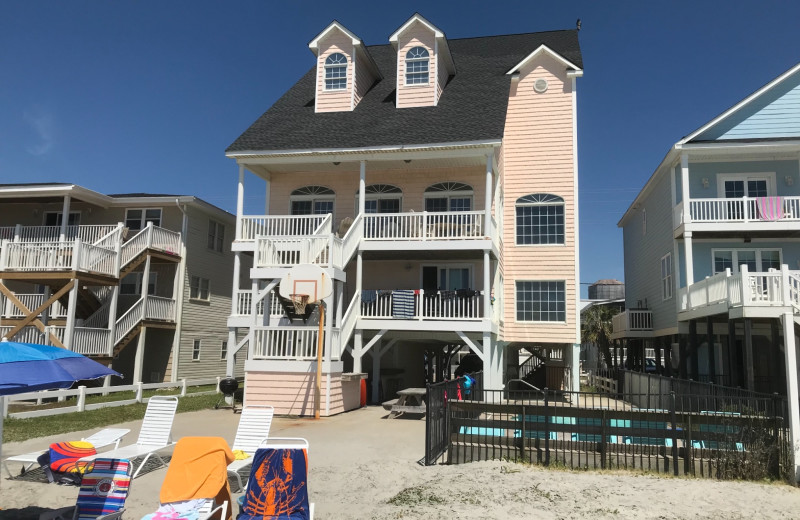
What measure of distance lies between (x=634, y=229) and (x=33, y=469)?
2787 centimetres

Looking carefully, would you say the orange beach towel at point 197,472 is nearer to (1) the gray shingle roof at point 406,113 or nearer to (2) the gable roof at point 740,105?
(1) the gray shingle roof at point 406,113

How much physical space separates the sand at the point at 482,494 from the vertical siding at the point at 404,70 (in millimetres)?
14094

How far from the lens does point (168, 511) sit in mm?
6195

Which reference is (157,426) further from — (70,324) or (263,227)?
(70,324)

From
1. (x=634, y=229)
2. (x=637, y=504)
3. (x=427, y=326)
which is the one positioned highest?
(x=634, y=229)

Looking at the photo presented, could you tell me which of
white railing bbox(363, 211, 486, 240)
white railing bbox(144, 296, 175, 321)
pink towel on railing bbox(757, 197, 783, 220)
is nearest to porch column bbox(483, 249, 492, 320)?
white railing bbox(363, 211, 486, 240)

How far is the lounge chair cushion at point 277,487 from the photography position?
639 cm

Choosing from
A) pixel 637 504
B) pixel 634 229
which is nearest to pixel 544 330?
pixel 634 229

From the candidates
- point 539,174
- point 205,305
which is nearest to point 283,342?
point 539,174

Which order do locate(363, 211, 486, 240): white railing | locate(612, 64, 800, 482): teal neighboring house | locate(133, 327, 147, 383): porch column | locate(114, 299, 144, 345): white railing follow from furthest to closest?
locate(133, 327, 147, 383): porch column
locate(114, 299, 144, 345): white railing
locate(612, 64, 800, 482): teal neighboring house
locate(363, 211, 486, 240): white railing

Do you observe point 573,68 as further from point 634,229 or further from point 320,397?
point 320,397

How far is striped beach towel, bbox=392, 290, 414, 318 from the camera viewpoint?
1862cm

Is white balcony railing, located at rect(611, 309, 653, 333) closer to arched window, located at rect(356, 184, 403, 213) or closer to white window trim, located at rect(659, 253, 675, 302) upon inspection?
white window trim, located at rect(659, 253, 675, 302)

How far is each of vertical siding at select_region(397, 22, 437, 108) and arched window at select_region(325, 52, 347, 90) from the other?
6.64ft
